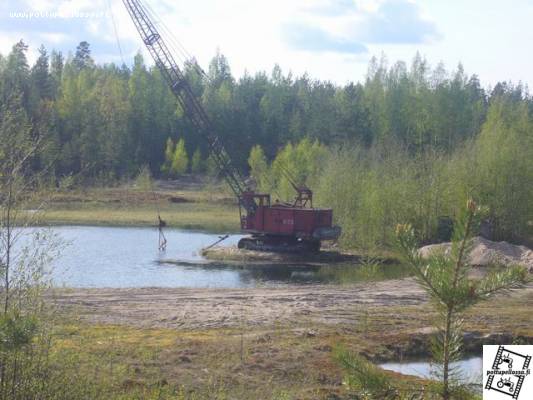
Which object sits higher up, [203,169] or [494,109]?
[494,109]

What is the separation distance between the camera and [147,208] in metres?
56.4

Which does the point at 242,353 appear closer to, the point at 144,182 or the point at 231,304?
the point at 231,304

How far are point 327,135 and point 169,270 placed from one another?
5040 centimetres

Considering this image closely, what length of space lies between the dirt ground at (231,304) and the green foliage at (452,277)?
464 inches

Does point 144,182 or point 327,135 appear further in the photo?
point 327,135

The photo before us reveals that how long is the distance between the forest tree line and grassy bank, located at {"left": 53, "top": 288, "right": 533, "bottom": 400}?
18.6m

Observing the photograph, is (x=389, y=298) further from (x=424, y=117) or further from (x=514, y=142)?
(x=424, y=117)

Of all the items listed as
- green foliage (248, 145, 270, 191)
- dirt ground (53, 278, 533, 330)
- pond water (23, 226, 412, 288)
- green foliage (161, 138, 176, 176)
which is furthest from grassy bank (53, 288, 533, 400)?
green foliage (161, 138, 176, 176)

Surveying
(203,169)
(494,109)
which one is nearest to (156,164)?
(203,169)

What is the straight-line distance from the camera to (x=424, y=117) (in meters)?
78.7

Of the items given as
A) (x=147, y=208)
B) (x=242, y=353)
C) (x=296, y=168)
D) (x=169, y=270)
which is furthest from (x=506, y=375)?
(x=147, y=208)

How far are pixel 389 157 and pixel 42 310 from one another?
3326cm

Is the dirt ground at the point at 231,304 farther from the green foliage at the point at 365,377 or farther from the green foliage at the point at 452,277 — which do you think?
the green foliage at the point at 452,277

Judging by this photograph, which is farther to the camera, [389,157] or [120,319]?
[389,157]
